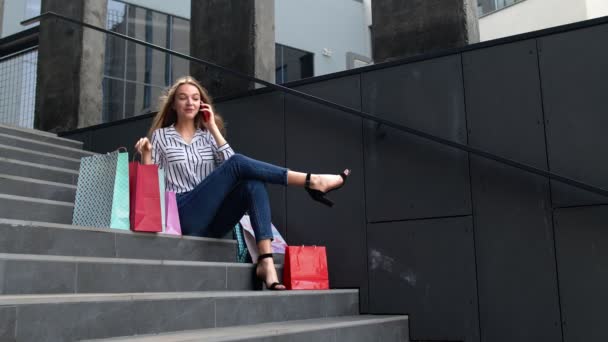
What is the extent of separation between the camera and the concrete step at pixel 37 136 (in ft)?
19.5

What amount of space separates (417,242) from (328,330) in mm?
1192

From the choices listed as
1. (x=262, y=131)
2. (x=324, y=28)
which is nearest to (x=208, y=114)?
Result: (x=262, y=131)

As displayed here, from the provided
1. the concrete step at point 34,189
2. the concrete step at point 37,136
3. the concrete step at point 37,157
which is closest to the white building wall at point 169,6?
the concrete step at point 37,136

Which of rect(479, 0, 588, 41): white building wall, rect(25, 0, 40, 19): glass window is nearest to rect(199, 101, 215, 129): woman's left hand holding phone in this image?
rect(25, 0, 40, 19): glass window

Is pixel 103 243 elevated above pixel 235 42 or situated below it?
below

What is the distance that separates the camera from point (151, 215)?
12.0 feet

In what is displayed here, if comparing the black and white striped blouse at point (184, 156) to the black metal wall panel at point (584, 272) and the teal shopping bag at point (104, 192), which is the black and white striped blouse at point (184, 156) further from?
the black metal wall panel at point (584, 272)

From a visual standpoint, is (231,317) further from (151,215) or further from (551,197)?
(551,197)

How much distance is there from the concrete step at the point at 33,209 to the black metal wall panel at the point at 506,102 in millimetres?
2546

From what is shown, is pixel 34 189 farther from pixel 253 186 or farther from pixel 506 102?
pixel 506 102

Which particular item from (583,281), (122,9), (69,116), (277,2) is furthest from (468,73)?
(277,2)

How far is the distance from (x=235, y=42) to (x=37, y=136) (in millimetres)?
2117

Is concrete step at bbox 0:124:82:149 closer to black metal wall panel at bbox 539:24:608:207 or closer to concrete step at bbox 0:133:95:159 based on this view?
concrete step at bbox 0:133:95:159

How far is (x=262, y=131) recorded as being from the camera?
5.17 metres
